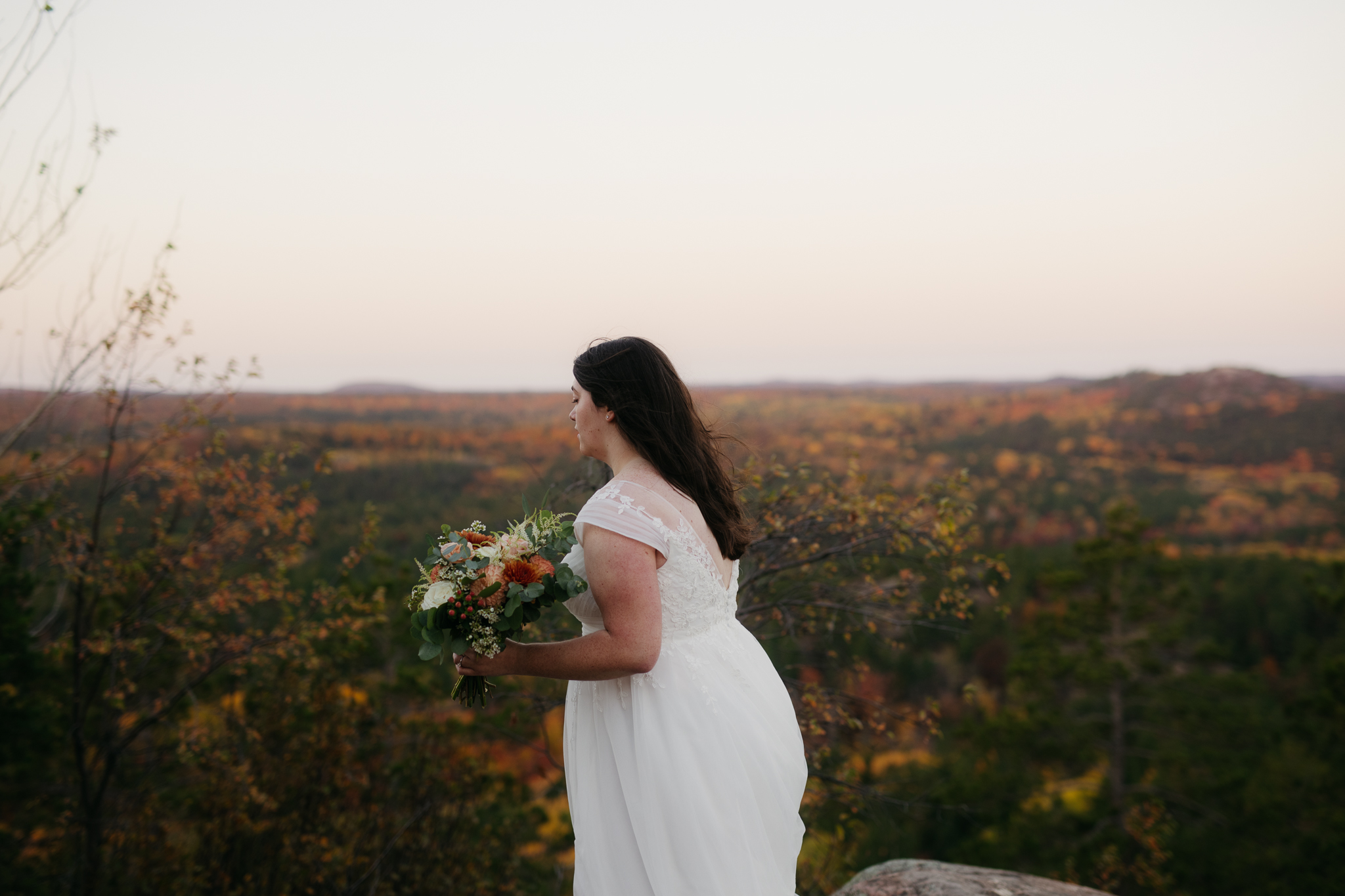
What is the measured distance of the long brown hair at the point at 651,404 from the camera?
7.42ft

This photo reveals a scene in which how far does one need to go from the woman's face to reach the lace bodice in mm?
176

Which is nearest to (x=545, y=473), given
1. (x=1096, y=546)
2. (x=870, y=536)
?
(x=870, y=536)

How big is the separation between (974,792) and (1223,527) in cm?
3924

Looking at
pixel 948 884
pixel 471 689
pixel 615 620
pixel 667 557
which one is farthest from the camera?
pixel 948 884

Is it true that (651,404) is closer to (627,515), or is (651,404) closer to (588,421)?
(588,421)

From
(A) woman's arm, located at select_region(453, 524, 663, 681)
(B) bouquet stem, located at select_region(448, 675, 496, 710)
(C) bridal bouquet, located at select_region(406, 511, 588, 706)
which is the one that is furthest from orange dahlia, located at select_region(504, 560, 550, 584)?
(B) bouquet stem, located at select_region(448, 675, 496, 710)

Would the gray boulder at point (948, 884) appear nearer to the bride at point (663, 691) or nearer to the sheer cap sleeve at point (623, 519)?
the bride at point (663, 691)

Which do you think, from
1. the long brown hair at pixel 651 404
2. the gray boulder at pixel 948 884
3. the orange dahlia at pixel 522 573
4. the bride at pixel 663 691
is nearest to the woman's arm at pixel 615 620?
the bride at pixel 663 691

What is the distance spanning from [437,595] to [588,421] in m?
0.67

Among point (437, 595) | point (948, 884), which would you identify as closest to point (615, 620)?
point (437, 595)

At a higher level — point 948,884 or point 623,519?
point 623,519

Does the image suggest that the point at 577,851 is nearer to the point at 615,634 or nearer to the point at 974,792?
the point at 615,634

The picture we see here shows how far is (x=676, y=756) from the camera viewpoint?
2.20 m

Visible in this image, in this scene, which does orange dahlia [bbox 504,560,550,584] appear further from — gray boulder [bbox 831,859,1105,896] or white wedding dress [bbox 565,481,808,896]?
gray boulder [bbox 831,859,1105,896]
